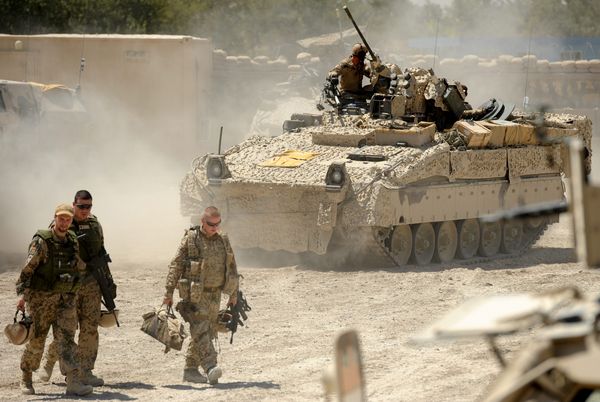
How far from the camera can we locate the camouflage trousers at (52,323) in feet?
33.0

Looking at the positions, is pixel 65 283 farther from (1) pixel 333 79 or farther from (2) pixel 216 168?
(1) pixel 333 79

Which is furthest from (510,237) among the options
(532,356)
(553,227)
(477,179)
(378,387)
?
(532,356)

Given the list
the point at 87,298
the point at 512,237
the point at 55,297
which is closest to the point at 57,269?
the point at 55,297

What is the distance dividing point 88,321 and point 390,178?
22.2 ft

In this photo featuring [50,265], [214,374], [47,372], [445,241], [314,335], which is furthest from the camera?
[445,241]

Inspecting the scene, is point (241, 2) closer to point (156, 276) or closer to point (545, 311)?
point (156, 276)

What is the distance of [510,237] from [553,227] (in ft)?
15.3

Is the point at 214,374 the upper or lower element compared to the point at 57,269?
lower

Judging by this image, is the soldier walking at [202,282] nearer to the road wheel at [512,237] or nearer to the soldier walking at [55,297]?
the soldier walking at [55,297]

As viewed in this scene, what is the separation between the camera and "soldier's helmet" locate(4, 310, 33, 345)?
988cm

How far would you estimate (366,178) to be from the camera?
16.6 m

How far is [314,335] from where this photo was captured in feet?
40.9

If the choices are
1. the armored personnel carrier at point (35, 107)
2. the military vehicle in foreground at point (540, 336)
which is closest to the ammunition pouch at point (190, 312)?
the military vehicle in foreground at point (540, 336)

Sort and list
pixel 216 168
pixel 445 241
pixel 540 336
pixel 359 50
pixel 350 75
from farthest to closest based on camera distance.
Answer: pixel 350 75
pixel 359 50
pixel 445 241
pixel 216 168
pixel 540 336
